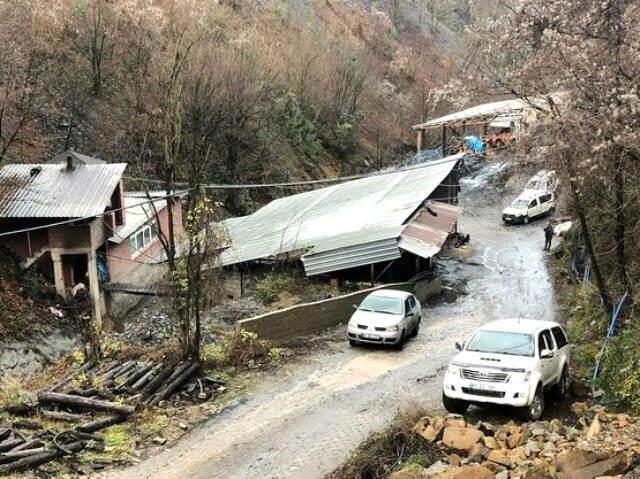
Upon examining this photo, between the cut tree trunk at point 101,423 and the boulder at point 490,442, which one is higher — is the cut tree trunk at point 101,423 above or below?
below

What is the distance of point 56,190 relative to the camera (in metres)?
24.1

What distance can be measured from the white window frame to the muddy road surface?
1281cm

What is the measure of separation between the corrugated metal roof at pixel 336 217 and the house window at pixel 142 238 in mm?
3974

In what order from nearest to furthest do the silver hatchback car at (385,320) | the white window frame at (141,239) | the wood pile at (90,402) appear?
the wood pile at (90,402)
the silver hatchback car at (385,320)
the white window frame at (141,239)

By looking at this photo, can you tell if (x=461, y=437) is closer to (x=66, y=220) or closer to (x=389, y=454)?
(x=389, y=454)

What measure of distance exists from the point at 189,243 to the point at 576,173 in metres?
9.57

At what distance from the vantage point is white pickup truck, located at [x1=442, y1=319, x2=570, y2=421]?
11633mm

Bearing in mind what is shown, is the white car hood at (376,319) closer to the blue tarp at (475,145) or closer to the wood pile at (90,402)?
the wood pile at (90,402)

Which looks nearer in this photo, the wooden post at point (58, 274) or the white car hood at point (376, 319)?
the white car hood at point (376, 319)

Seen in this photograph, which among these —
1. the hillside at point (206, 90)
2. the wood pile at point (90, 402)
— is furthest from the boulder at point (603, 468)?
the hillside at point (206, 90)

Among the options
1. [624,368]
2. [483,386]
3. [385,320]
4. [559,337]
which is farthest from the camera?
[385,320]

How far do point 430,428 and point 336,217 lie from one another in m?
18.0

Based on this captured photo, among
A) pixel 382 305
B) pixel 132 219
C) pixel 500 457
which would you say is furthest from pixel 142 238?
pixel 500 457

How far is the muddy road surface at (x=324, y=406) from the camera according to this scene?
1144 centimetres
